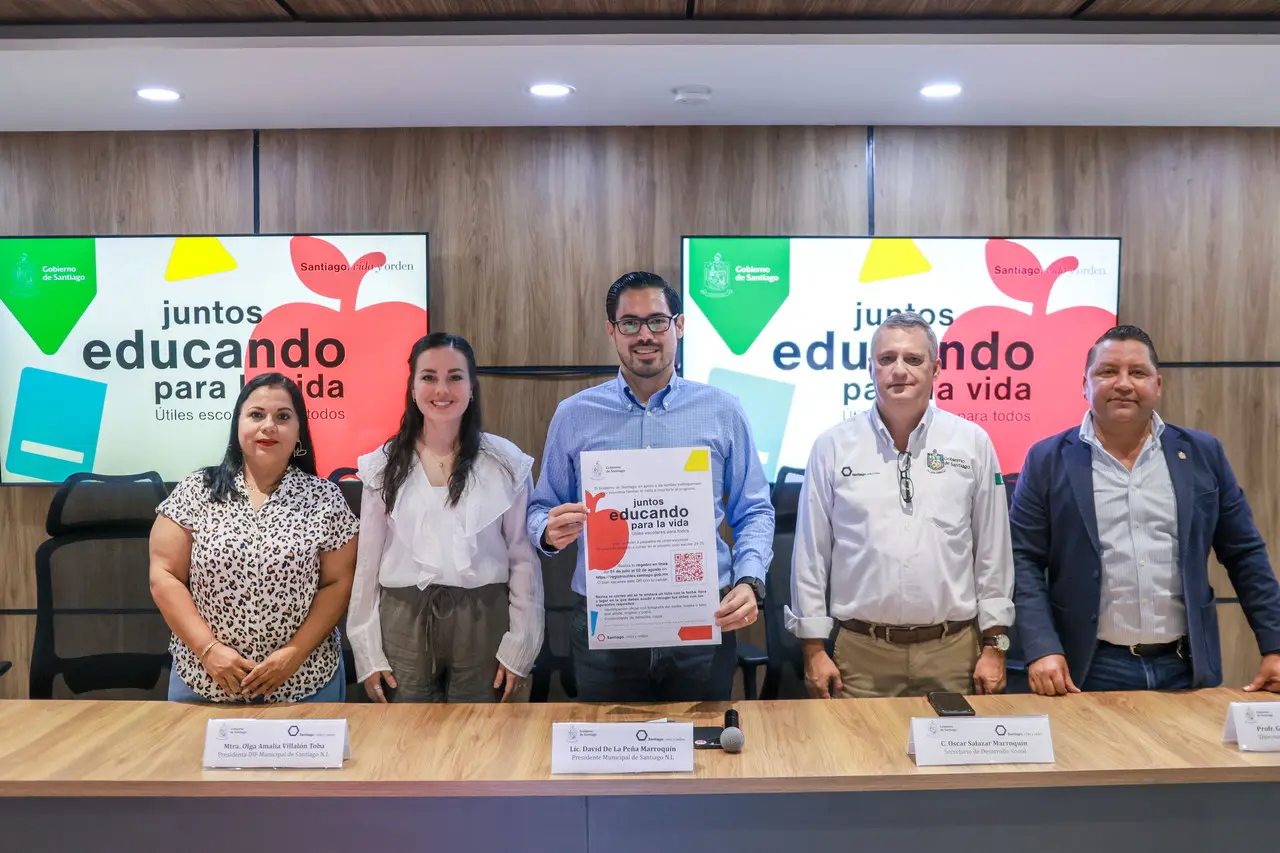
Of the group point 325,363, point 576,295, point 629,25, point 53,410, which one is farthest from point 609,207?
point 53,410

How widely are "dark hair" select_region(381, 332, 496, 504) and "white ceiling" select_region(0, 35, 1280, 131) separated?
931 mm

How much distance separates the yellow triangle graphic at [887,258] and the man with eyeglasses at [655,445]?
1.34 m

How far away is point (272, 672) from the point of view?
83.9 inches

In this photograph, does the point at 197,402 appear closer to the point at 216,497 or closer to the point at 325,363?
the point at 325,363

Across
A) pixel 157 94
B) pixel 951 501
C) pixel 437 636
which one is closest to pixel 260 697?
pixel 437 636

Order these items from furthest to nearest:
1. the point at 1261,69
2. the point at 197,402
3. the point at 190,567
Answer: the point at 197,402
the point at 1261,69
the point at 190,567

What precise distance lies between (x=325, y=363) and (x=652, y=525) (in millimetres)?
2008

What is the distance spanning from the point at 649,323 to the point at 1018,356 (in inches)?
75.1

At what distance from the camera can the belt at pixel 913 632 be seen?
2.24 metres

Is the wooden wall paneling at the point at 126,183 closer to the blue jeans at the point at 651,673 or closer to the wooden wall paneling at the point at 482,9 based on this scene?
the wooden wall paneling at the point at 482,9

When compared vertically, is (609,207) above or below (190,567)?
above

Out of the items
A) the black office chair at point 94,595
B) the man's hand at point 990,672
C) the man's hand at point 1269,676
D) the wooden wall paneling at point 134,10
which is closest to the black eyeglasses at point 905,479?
the man's hand at point 990,672

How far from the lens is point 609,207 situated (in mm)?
3529

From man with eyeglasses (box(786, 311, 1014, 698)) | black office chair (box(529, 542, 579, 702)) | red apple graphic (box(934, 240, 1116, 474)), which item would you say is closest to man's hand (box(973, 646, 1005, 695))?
man with eyeglasses (box(786, 311, 1014, 698))
